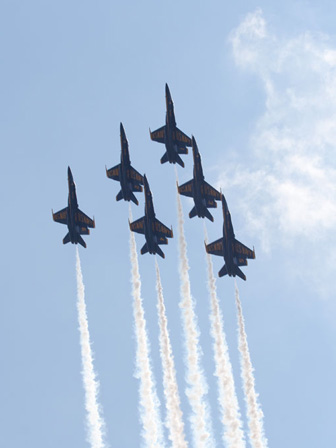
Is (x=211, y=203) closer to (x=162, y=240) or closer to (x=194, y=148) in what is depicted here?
(x=194, y=148)

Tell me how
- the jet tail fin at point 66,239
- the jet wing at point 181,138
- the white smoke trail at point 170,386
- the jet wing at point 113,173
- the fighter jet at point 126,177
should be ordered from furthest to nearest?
the jet wing at point 113,173 → the jet wing at point 181,138 → the fighter jet at point 126,177 → the jet tail fin at point 66,239 → the white smoke trail at point 170,386

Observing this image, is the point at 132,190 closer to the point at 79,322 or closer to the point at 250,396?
the point at 79,322

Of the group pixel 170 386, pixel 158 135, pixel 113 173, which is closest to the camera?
pixel 170 386

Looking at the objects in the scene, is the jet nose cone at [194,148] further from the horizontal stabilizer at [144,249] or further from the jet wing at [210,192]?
the horizontal stabilizer at [144,249]

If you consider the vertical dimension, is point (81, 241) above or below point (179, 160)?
below

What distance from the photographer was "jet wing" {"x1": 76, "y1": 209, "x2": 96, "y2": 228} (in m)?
129

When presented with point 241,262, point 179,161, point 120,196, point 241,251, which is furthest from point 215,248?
point 120,196

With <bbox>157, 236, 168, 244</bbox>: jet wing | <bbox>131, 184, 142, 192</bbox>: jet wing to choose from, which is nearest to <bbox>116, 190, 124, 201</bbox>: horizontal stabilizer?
<bbox>131, 184, 142, 192</bbox>: jet wing

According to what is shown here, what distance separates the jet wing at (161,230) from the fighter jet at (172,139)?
34.4 ft

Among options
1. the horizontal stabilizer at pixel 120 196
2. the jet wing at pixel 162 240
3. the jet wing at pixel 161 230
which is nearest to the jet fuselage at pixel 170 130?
the horizontal stabilizer at pixel 120 196

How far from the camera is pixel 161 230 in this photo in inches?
4904

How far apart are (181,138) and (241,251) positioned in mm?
19725

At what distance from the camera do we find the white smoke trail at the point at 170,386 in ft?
371

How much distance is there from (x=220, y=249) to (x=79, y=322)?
2015 cm
